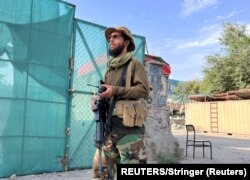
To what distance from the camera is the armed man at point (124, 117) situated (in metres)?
2.96

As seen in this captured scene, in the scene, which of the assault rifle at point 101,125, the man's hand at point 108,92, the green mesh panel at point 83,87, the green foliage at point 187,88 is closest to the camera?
the man's hand at point 108,92

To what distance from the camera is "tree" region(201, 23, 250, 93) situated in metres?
24.6

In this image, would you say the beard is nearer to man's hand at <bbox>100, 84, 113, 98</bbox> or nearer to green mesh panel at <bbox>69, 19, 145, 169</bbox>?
man's hand at <bbox>100, 84, 113, 98</bbox>

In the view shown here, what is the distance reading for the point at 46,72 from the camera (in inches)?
218

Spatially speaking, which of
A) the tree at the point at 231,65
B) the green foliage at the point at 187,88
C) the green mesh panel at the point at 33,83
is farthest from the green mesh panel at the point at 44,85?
the green foliage at the point at 187,88

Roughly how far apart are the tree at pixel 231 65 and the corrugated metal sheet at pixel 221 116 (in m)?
4.49

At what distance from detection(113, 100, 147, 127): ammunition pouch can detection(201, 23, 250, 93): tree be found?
2262 cm

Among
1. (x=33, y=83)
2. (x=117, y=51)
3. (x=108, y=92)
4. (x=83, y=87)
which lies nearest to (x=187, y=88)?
(x=83, y=87)

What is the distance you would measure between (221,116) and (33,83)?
55.1ft

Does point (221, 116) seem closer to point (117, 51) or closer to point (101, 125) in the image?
point (117, 51)

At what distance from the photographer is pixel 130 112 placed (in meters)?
2.98

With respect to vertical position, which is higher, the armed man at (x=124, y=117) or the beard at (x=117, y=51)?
the beard at (x=117, y=51)

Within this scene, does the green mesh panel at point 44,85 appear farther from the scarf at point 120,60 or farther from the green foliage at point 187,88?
the green foliage at point 187,88

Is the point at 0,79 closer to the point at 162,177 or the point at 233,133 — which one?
the point at 162,177
